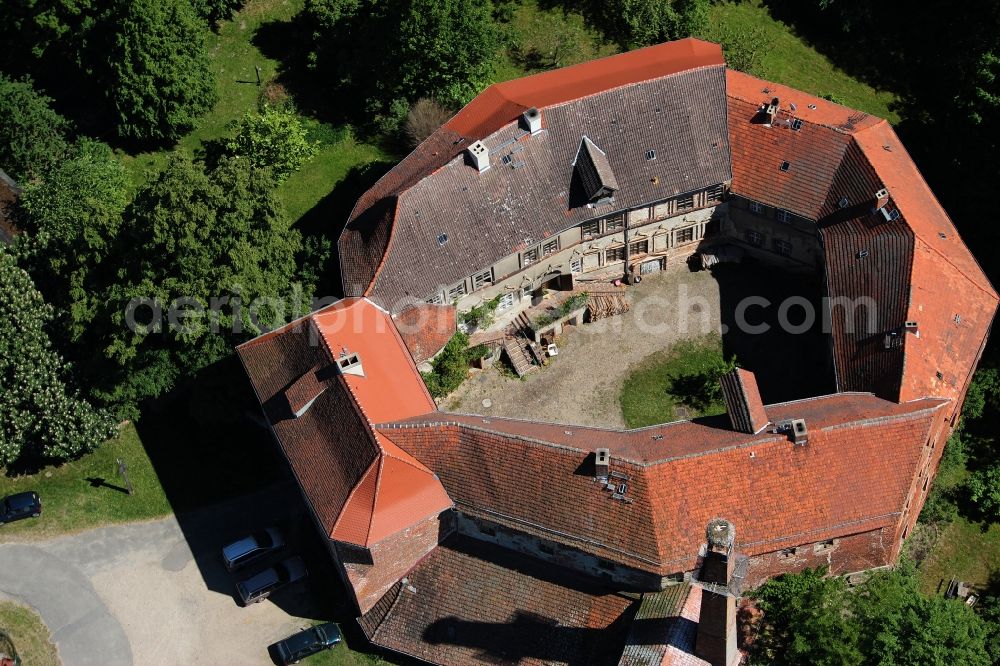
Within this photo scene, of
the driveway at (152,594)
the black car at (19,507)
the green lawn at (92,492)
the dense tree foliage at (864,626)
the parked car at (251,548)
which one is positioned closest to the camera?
the dense tree foliage at (864,626)

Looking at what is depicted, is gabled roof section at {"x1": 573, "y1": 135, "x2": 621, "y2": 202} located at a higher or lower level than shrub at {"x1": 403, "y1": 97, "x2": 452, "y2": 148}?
lower

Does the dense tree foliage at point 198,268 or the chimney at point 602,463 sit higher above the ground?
the dense tree foliage at point 198,268

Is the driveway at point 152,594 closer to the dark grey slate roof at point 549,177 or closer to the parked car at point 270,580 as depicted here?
the parked car at point 270,580

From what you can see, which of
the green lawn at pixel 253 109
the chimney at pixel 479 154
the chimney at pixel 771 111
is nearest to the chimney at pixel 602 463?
the chimney at pixel 479 154

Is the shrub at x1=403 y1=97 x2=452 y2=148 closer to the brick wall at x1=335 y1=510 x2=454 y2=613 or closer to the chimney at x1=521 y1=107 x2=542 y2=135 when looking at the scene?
the chimney at x1=521 y1=107 x2=542 y2=135

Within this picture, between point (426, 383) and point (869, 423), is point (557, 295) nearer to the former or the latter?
point (426, 383)

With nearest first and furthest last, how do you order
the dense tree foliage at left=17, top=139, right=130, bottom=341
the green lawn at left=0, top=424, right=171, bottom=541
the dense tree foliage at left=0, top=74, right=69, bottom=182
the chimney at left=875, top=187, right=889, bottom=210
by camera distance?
→ the chimney at left=875, top=187, right=889, bottom=210 → the dense tree foliage at left=17, top=139, right=130, bottom=341 → the green lawn at left=0, top=424, right=171, bottom=541 → the dense tree foliage at left=0, top=74, right=69, bottom=182

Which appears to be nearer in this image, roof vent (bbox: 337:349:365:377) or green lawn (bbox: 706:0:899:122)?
roof vent (bbox: 337:349:365:377)

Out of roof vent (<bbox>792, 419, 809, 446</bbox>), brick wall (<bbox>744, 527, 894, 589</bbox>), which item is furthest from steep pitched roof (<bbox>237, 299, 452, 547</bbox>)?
roof vent (<bbox>792, 419, 809, 446</bbox>)

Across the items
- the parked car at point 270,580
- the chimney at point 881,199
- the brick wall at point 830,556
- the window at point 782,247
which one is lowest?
the brick wall at point 830,556
